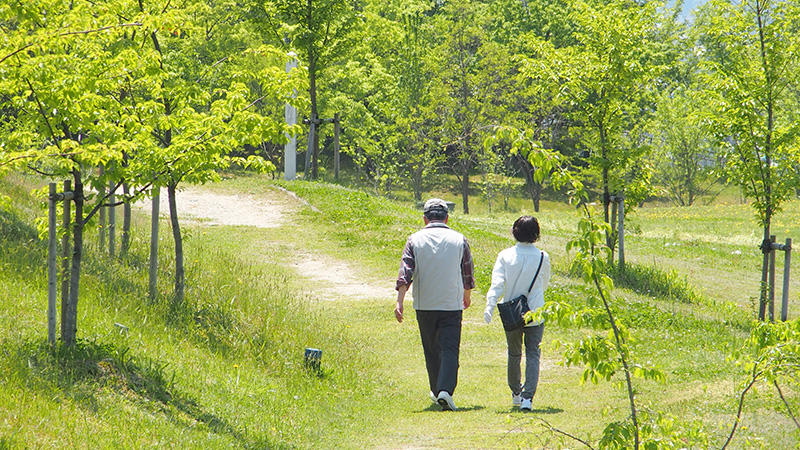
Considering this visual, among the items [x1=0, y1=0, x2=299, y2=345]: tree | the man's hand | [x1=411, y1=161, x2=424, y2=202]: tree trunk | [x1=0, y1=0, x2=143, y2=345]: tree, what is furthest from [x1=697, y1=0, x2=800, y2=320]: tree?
[x1=411, y1=161, x2=424, y2=202]: tree trunk

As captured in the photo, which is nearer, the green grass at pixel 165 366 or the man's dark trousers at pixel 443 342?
the green grass at pixel 165 366

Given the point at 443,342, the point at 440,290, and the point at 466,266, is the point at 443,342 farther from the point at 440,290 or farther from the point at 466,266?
the point at 466,266

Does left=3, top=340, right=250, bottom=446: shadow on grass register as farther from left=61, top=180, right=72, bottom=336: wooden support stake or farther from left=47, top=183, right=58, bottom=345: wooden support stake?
left=61, top=180, right=72, bottom=336: wooden support stake

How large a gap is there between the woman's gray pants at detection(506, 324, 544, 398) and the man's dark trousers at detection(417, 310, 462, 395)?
0.54m

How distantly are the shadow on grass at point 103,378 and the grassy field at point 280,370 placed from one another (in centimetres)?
2

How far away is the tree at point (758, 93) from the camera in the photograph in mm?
14633

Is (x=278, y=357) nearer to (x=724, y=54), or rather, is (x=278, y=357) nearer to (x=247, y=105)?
(x=247, y=105)

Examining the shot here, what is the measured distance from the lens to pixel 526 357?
8.14m

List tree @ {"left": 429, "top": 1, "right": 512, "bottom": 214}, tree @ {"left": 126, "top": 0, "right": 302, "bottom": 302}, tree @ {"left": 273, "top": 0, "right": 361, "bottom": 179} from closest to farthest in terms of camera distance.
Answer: tree @ {"left": 126, "top": 0, "right": 302, "bottom": 302} < tree @ {"left": 273, "top": 0, "right": 361, "bottom": 179} < tree @ {"left": 429, "top": 1, "right": 512, "bottom": 214}

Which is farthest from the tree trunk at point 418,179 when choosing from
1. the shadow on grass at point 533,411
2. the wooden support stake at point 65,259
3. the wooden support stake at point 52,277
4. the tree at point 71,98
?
the wooden support stake at point 52,277

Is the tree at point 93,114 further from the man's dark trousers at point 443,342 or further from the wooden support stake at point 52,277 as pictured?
the man's dark trousers at point 443,342

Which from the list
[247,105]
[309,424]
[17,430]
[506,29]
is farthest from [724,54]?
[506,29]

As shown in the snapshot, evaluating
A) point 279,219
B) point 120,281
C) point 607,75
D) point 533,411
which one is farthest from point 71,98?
point 279,219

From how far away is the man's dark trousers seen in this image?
8.12 m
